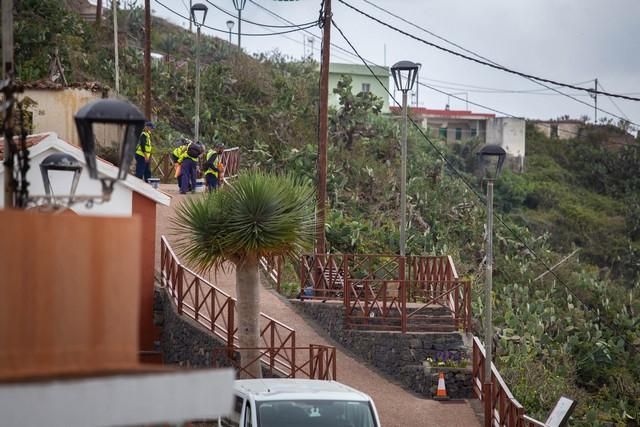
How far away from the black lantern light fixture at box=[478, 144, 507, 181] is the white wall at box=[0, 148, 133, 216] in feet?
18.4

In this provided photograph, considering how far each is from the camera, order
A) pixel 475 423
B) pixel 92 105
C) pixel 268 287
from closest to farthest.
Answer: pixel 92 105
pixel 475 423
pixel 268 287

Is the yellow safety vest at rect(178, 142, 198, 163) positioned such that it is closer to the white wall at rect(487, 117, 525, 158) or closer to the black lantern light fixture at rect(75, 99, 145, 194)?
the black lantern light fixture at rect(75, 99, 145, 194)

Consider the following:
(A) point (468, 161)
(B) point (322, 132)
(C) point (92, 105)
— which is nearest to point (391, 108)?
(A) point (468, 161)

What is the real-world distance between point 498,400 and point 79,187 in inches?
303

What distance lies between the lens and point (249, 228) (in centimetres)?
1894

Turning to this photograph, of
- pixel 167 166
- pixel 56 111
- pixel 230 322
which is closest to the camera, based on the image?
pixel 230 322

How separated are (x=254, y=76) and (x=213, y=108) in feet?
16.0

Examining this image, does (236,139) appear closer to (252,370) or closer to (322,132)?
(322,132)

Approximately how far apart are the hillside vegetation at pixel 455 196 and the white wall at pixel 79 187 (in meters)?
→ 8.02

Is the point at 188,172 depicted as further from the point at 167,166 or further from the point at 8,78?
the point at 8,78

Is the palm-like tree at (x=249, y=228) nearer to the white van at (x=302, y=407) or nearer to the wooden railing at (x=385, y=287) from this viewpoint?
the wooden railing at (x=385, y=287)

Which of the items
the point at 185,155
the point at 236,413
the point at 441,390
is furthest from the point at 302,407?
the point at 185,155

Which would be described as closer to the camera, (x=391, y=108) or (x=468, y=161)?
(x=468, y=161)

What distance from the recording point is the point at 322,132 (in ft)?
84.8
